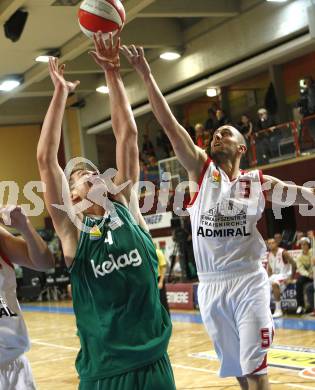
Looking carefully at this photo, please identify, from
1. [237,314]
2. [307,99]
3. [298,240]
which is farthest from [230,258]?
[307,99]

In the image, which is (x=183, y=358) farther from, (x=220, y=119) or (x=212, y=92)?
(x=212, y=92)

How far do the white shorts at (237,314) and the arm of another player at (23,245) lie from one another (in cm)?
194

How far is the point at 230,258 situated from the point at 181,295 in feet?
39.2

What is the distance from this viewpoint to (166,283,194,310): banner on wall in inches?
645

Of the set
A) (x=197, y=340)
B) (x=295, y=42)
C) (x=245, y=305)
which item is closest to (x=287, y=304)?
(x=197, y=340)

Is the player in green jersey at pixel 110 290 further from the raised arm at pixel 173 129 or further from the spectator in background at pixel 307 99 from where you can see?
the spectator in background at pixel 307 99

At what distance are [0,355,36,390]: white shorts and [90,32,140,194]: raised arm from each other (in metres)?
1.11

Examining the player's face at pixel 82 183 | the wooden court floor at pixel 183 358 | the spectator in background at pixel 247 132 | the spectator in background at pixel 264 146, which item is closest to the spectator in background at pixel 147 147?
the spectator in background at pixel 247 132

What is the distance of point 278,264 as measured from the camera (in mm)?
13836

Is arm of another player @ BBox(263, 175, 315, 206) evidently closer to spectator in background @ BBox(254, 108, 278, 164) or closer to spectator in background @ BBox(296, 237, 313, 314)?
spectator in background @ BBox(296, 237, 313, 314)

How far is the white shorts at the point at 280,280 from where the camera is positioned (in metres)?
13.4

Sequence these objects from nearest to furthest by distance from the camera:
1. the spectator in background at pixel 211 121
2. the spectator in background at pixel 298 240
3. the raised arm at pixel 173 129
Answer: the raised arm at pixel 173 129 < the spectator in background at pixel 298 240 < the spectator in background at pixel 211 121

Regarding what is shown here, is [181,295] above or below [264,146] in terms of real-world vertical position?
below

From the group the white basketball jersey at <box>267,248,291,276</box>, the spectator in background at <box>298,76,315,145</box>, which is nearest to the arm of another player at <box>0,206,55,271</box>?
the white basketball jersey at <box>267,248,291,276</box>
